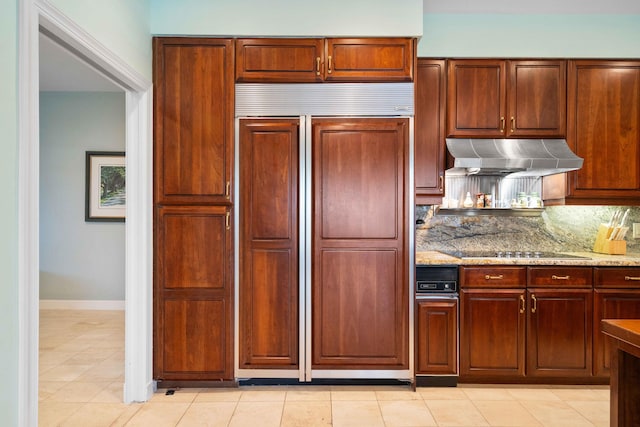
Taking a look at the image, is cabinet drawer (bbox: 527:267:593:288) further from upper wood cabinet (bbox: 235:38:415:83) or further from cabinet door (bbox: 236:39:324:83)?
cabinet door (bbox: 236:39:324:83)

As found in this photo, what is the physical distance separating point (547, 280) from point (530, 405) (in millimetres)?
827

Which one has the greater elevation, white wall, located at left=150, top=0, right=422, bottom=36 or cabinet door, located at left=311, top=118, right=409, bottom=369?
white wall, located at left=150, top=0, right=422, bottom=36

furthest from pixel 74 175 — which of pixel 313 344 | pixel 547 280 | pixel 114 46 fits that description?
pixel 547 280

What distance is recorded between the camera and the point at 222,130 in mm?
2773

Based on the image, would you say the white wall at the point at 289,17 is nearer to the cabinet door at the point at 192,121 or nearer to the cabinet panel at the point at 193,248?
the cabinet door at the point at 192,121

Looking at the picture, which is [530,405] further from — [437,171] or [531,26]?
[531,26]

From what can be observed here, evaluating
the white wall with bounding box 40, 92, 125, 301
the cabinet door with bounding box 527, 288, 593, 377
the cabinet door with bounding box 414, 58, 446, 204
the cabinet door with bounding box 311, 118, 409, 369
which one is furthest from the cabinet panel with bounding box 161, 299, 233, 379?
the white wall with bounding box 40, 92, 125, 301

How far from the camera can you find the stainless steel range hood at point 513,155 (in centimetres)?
283

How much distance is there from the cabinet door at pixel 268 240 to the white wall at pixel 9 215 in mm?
1417

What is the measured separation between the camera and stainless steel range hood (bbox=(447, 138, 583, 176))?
2826 millimetres

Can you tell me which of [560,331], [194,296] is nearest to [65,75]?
[194,296]

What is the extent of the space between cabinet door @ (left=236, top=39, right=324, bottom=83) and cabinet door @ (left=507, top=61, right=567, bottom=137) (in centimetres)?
145

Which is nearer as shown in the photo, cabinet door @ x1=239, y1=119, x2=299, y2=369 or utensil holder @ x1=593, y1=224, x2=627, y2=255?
cabinet door @ x1=239, y1=119, x2=299, y2=369

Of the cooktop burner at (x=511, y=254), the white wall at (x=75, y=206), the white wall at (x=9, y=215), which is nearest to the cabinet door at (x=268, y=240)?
the cooktop burner at (x=511, y=254)
